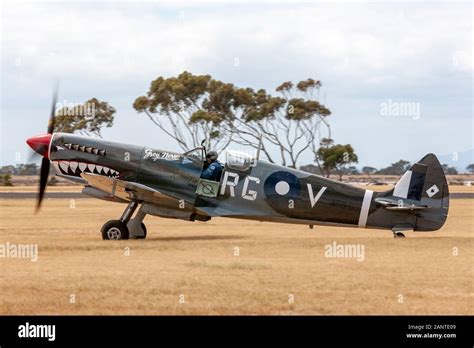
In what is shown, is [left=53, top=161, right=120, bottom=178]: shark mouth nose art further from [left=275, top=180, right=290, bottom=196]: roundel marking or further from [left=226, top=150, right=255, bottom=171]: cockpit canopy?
[left=275, top=180, right=290, bottom=196]: roundel marking

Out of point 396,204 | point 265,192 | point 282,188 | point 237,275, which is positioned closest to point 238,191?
point 265,192

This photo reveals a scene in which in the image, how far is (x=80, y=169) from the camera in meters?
20.2

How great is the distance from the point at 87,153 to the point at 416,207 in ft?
24.6

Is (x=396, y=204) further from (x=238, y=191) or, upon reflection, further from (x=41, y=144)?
(x=41, y=144)

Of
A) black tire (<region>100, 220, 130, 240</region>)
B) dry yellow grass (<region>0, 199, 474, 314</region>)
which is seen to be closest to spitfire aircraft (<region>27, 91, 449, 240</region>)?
black tire (<region>100, 220, 130, 240</region>)

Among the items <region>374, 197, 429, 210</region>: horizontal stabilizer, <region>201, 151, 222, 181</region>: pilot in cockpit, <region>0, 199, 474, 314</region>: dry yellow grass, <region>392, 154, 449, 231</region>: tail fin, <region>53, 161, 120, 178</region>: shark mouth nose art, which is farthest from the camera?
<region>53, 161, 120, 178</region>: shark mouth nose art

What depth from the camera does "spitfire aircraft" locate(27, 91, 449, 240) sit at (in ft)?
61.7

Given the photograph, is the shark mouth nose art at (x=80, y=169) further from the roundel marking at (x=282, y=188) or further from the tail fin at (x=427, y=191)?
the tail fin at (x=427, y=191)

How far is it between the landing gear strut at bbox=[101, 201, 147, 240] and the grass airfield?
44 cm

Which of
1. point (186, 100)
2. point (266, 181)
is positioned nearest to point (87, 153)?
point (266, 181)

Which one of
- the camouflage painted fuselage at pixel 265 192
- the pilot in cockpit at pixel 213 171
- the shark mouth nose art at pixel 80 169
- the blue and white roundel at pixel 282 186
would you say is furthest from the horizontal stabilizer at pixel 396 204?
the shark mouth nose art at pixel 80 169

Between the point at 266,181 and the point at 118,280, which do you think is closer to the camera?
the point at 118,280

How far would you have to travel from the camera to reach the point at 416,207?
1873 centimetres
